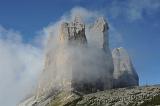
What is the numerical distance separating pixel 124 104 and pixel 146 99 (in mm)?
9605

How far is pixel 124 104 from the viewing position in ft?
655

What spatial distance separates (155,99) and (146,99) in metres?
4.69

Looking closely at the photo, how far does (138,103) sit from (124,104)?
8.28 m

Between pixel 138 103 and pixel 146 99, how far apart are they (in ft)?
19.0

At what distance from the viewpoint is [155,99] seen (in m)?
194

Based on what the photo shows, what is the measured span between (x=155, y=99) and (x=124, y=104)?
45.2ft

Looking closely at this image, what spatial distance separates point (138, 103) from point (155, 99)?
7329 mm

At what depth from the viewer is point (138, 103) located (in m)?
193
